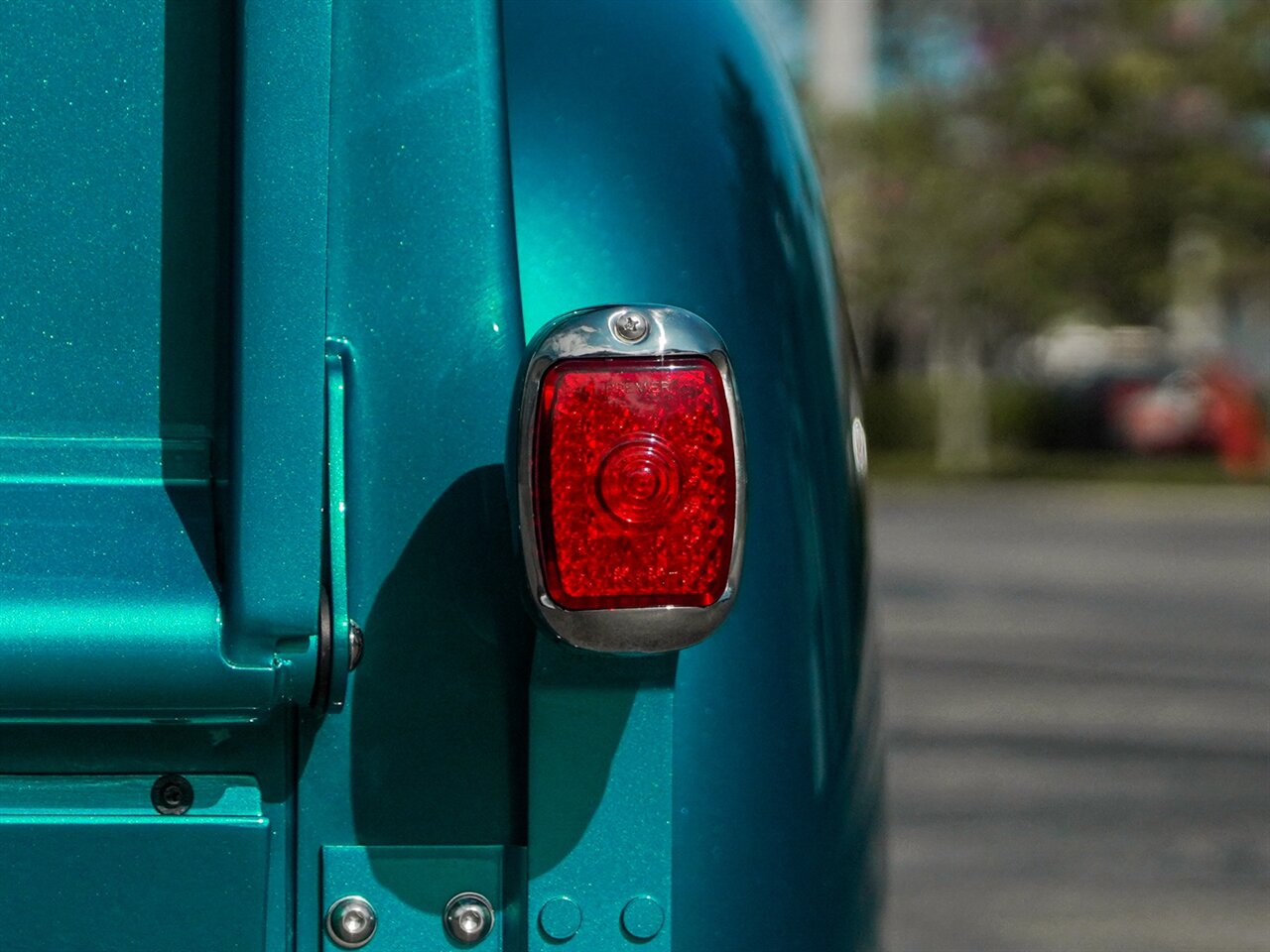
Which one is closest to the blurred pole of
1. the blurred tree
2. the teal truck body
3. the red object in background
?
the blurred tree

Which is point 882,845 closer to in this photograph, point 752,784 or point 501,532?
→ point 752,784

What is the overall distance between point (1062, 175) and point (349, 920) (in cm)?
2641

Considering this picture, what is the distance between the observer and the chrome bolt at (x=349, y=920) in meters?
1.64

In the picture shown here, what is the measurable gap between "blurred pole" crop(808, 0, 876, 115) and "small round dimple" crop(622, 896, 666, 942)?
2716 centimetres

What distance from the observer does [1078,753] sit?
705 cm

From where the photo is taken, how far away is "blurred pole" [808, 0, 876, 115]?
28453 mm

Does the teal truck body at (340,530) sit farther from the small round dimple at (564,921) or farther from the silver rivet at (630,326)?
the silver rivet at (630,326)

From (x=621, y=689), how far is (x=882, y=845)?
53 centimetres

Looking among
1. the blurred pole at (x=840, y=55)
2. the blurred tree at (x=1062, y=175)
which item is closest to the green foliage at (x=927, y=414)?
the blurred tree at (x=1062, y=175)

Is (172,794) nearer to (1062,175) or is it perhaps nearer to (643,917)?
(643,917)

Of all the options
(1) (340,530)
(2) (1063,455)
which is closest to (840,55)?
(2) (1063,455)

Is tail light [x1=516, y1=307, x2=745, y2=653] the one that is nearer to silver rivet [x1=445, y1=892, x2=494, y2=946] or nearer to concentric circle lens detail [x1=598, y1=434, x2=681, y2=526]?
concentric circle lens detail [x1=598, y1=434, x2=681, y2=526]

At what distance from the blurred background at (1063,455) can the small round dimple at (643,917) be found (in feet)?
10.5

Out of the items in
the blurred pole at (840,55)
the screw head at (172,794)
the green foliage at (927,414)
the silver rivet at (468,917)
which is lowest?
the green foliage at (927,414)
